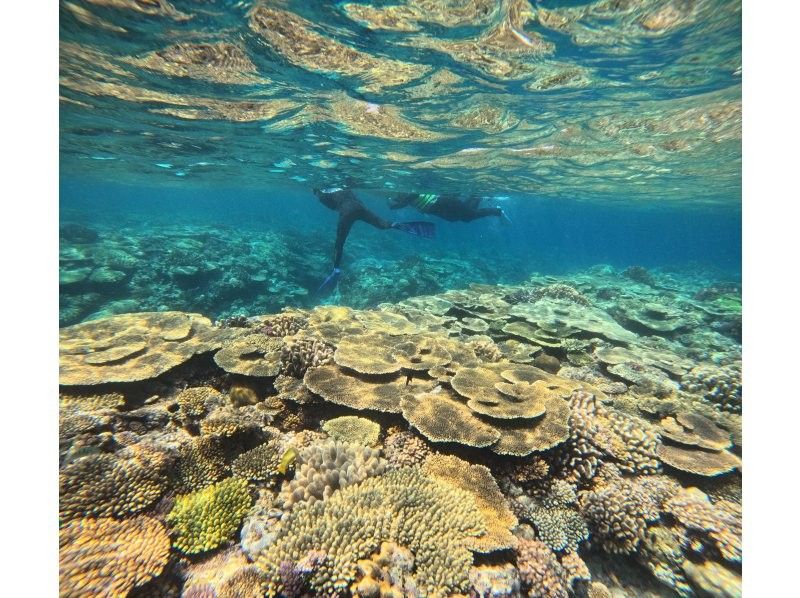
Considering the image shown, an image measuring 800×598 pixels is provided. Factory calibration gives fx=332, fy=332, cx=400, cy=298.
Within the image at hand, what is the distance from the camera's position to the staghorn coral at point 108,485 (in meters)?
3.01

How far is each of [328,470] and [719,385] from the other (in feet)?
25.0

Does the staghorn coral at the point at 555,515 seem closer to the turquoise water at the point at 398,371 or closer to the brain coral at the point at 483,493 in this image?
the turquoise water at the point at 398,371

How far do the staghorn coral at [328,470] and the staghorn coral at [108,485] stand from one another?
4.34ft

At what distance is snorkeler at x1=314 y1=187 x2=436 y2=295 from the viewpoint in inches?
546

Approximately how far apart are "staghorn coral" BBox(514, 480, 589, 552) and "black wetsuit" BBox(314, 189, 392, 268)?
13.8m

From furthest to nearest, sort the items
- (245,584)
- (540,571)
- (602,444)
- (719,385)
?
(719,385) < (602,444) < (540,571) < (245,584)

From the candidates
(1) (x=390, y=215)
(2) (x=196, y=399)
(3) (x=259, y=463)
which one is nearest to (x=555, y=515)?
(3) (x=259, y=463)

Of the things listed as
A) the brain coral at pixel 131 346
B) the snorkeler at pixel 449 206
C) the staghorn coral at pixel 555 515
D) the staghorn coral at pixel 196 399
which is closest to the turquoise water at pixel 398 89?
the snorkeler at pixel 449 206

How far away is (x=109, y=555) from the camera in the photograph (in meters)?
2.64

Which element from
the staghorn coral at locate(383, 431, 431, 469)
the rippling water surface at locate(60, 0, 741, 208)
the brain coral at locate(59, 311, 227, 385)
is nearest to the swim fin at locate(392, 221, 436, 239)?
the rippling water surface at locate(60, 0, 741, 208)

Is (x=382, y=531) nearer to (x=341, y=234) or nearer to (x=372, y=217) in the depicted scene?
(x=341, y=234)

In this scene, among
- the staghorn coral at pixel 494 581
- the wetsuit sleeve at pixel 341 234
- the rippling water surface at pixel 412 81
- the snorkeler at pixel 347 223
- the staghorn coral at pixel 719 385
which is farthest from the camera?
the wetsuit sleeve at pixel 341 234
